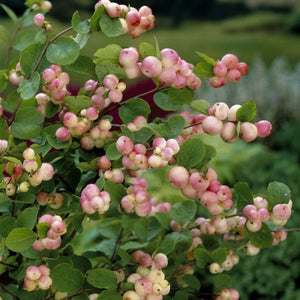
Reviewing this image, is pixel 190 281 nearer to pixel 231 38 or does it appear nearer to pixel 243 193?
pixel 243 193

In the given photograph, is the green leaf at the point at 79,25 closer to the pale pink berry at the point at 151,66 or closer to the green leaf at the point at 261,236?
the pale pink berry at the point at 151,66

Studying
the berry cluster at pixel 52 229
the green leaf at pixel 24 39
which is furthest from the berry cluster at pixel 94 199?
the green leaf at pixel 24 39

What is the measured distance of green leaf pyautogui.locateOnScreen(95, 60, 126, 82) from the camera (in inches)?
18.3

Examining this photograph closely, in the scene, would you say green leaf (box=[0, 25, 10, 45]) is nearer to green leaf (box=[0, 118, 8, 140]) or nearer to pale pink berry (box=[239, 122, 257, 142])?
green leaf (box=[0, 118, 8, 140])

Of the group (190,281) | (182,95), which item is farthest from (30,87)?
(190,281)

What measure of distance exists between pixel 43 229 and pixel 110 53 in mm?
143

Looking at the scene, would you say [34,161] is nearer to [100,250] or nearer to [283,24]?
[100,250]

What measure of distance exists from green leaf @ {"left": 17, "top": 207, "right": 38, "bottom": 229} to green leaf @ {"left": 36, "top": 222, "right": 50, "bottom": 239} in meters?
0.02

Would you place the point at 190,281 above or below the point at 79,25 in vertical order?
below

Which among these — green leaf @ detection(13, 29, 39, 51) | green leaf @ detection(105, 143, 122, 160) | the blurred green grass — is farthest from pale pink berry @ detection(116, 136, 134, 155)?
the blurred green grass

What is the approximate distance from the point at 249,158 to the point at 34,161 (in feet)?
5.27

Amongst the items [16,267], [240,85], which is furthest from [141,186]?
[240,85]

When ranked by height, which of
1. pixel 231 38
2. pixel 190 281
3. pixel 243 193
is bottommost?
pixel 231 38

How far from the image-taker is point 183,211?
0.50 m
